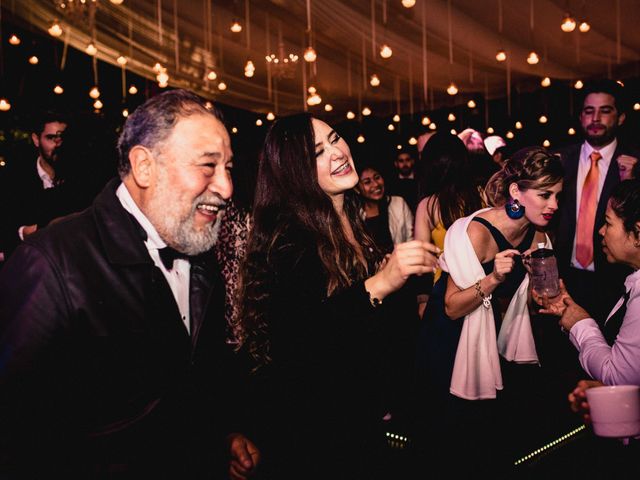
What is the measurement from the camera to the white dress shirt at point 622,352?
5.94ft

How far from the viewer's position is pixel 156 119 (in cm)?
138

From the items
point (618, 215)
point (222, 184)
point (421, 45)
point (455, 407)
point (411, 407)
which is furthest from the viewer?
point (421, 45)

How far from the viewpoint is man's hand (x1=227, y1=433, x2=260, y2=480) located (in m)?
1.61

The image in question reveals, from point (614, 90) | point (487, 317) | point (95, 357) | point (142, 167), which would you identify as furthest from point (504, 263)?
point (614, 90)

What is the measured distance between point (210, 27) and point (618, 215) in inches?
189

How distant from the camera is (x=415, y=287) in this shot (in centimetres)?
413

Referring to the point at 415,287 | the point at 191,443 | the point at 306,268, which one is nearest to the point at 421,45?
the point at 415,287

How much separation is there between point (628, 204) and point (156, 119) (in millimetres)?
1733

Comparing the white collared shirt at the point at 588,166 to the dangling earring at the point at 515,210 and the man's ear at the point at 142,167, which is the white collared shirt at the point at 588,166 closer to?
the dangling earring at the point at 515,210

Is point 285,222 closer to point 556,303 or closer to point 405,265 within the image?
point 405,265

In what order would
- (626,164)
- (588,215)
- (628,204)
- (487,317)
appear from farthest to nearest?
(588,215)
(626,164)
(487,317)
(628,204)

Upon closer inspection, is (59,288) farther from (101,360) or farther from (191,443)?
(191,443)

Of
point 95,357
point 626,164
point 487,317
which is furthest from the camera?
point 626,164

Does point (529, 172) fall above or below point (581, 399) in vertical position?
above
